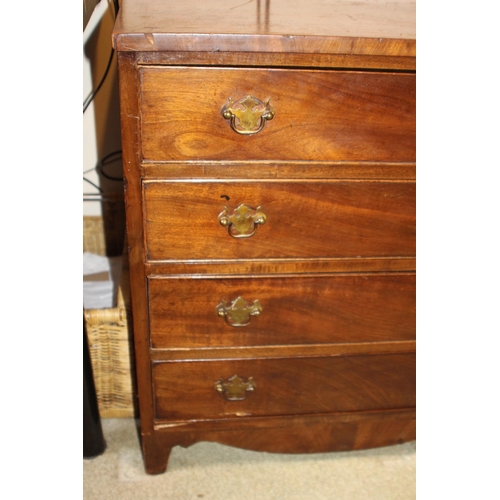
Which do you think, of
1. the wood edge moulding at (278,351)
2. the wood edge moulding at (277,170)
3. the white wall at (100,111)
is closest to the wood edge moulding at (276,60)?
the wood edge moulding at (277,170)

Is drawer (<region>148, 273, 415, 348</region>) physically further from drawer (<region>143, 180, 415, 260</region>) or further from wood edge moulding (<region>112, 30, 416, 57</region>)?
wood edge moulding (<region>112, 30, 416, 57</region>)

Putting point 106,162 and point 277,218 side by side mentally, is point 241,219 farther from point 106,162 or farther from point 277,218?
point 106,162

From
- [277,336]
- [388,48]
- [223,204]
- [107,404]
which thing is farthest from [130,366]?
[388,48]

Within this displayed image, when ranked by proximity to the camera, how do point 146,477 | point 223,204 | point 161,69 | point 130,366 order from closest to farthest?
point 161,69
point 223,204
point 146,477
point 130,366

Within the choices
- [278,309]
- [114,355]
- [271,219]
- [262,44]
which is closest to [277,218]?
[271,219]

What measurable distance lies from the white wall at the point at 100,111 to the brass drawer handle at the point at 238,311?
0.69 m

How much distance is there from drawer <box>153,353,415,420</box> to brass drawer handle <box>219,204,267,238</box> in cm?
28

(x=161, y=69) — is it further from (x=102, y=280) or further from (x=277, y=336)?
(x=102, y=280)

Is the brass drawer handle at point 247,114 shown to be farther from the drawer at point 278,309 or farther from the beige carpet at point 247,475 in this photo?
the beige carpet at point 247,475

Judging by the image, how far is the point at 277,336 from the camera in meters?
1.16

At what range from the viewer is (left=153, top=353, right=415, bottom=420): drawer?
46.6 inches

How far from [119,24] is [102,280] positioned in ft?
2.63

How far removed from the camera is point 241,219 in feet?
3.44
